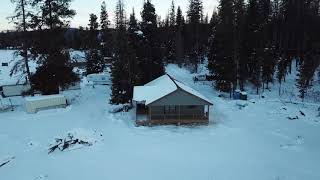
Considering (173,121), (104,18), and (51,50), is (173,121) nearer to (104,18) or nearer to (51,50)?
(51,50)

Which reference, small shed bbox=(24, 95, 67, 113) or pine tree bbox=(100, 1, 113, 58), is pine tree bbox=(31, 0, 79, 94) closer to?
small shed bbox=(24, 95, 67, 113)

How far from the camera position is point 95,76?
43.1m

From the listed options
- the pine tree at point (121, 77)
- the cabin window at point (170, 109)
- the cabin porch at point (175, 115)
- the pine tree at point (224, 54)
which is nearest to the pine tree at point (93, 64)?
the pine tree at point (121, 77)

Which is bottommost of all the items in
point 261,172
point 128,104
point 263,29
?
point 261,172

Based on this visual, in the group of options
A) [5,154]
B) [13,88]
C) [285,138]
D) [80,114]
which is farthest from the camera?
[13,88]

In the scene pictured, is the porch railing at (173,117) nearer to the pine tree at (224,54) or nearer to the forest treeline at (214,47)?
the forest treeline at (214,47)

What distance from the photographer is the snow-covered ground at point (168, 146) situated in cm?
1680

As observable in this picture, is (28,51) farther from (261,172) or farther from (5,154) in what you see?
(261,172)

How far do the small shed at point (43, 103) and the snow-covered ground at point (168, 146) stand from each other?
817 millimetres

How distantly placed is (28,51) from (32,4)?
5018 millimetres

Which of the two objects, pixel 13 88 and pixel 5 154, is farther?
pixel 13 88

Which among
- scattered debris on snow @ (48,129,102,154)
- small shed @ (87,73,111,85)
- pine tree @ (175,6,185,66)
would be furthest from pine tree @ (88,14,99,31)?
scattered debris on snow @ (48,129,102,154)

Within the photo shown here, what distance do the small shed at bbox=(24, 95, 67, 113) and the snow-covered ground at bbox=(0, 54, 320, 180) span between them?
0.82 meters

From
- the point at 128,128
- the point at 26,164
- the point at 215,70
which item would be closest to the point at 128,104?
the point at 128,128
